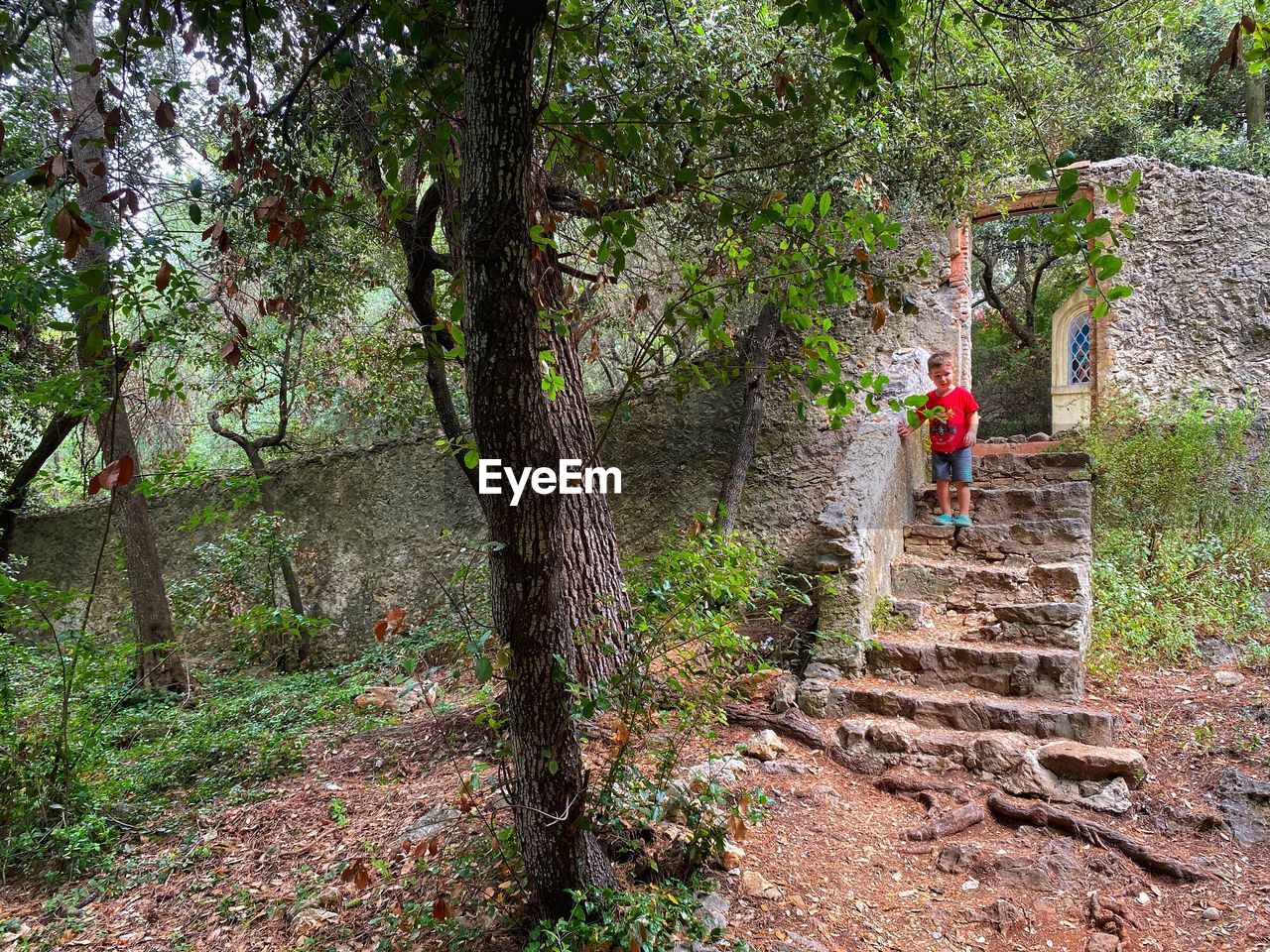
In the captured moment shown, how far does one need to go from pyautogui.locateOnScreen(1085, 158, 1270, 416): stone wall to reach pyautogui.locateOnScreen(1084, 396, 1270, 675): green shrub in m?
0.44

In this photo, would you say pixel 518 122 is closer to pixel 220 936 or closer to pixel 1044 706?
pixel 220 936

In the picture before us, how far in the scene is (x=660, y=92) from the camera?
3277 mm

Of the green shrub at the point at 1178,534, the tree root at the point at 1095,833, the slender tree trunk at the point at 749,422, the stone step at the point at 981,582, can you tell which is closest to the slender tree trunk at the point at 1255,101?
the green shrub at the point at 1178,534

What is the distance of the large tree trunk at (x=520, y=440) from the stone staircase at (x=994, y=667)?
2.02m

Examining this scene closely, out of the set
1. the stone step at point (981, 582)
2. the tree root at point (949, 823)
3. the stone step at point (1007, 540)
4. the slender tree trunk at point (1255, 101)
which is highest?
the slender tree trunk at point (1255, 101)

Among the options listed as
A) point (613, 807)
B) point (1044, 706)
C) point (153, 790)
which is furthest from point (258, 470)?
point (1044, 706)

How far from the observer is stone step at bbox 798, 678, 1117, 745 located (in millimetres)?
3436

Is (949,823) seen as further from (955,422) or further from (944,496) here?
(955,422)

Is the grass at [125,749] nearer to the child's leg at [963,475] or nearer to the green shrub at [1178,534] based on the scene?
the child's leg at [963,475]

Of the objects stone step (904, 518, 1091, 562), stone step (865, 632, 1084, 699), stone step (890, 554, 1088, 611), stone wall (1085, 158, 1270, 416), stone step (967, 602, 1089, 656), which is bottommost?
stone step (865, 632, 1084, 699)

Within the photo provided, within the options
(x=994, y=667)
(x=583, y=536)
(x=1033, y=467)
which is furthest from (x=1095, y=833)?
(x=1033, y=467)

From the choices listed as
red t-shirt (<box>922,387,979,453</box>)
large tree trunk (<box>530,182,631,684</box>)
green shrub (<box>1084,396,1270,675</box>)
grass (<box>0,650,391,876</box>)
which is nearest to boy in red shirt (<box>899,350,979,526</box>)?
red t-shirt (<box>922,387,979,453</box>)

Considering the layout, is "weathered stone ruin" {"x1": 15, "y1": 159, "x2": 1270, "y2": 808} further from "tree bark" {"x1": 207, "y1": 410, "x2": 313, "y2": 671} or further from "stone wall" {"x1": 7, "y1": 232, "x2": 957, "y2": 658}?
"tree bark" {"x1": 207, "y1": 410, "x2": 313, "y2": 671}

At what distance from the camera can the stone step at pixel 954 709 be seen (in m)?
3.44
